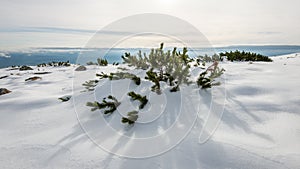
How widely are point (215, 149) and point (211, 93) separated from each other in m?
1.29

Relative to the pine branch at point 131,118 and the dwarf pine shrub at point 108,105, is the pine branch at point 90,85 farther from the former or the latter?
the pine branch at point 131,118

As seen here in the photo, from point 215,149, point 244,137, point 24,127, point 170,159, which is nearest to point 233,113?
point 244,137

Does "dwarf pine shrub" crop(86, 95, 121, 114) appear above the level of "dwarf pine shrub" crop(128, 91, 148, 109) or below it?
below

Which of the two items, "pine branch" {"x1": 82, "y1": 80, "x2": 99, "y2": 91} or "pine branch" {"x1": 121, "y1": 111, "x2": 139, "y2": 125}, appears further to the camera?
"pine branch" {"x1": 82, "y1": 80, "x2": 99, "y2": 91}

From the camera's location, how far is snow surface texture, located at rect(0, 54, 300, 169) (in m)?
1.68

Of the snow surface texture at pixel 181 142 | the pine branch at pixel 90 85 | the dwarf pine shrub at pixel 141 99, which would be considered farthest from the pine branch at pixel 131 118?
the pine branch at pixel 90 85

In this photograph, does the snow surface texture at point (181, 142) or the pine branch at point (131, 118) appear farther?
the pine branch at point (131, 118)

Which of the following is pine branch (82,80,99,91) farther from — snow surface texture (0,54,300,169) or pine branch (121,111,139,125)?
pine branch (121,111,139,125)

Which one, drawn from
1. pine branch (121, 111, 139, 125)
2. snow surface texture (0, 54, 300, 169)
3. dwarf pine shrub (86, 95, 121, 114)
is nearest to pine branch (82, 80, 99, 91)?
snow surface texture (0, 54, 300, 169)

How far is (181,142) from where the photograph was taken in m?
1.90

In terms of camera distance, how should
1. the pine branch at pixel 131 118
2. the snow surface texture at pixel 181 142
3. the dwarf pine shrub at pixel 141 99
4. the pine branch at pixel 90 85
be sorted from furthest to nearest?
the pine branch at pixel 90 85, the dwarf pine shrub at pixel 141 99, the pine branch at pixel 131 118, the snow surface texture at pixel 181 142

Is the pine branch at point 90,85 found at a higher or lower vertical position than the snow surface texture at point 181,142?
higher

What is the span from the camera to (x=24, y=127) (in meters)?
2.57

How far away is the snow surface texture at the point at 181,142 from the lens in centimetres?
168
